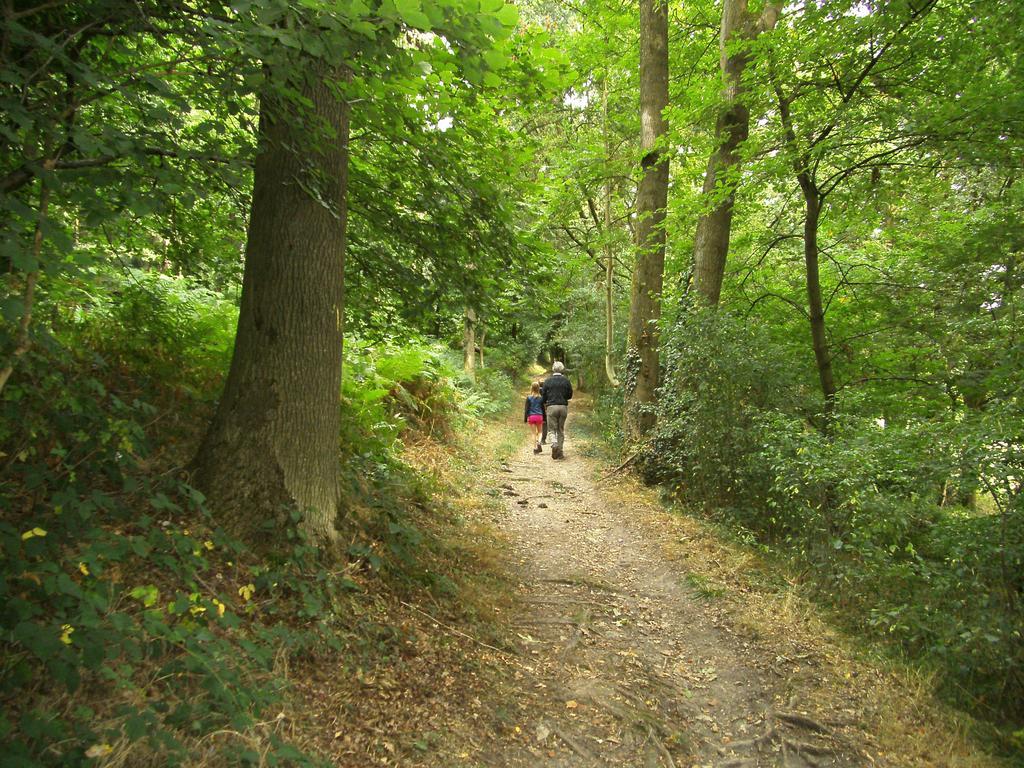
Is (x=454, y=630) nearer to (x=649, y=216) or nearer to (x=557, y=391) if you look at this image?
(x=649, y=216)

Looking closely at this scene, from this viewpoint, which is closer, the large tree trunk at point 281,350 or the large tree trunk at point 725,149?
the large tree trunk at point 281,350

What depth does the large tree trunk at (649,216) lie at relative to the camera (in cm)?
1004

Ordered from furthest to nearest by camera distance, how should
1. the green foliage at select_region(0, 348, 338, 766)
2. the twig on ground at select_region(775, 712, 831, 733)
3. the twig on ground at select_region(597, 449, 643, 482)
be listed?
the twig on ground at select_region(597, 449, 643, 482) < the twig on ground at select_region(775, 712, 831, 733) < the green foliage at select_region(0, 348, 338, 766)

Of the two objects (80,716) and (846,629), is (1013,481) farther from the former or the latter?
(80,716)

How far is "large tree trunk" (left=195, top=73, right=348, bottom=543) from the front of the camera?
141 inches

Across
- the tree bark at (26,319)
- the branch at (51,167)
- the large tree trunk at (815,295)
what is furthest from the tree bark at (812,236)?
the tree bark at (26,319)

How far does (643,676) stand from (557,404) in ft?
27.9

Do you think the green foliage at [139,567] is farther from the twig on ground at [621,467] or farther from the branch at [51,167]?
the twig on ground at [621,467]

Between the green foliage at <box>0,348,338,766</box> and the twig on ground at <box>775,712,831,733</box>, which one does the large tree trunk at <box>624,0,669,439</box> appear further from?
the green foliage at <box>0,348,338,766</box>

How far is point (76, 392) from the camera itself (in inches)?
118

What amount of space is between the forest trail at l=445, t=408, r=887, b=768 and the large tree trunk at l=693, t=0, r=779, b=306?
4.70 metres

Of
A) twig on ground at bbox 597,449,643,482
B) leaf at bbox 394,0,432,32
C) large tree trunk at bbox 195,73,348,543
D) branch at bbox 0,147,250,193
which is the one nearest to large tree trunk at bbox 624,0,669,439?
twig on ground at bbox 597,449,643,482

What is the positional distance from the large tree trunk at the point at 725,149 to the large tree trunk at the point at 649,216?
1.04 metres

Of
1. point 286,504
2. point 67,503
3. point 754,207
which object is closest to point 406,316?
point 286,504
